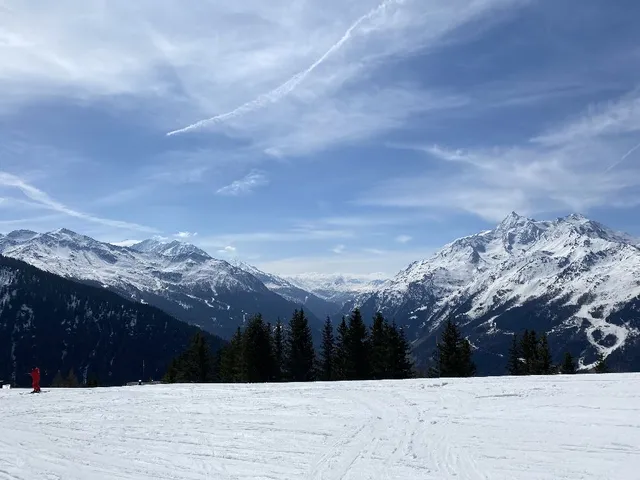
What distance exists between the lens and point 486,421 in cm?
1603

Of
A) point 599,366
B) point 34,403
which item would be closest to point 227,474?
point 34,403

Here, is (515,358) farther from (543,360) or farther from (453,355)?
(453,355)

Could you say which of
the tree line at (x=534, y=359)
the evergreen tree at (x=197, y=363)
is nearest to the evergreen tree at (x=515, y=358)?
the tree line at (x=534, y=359)

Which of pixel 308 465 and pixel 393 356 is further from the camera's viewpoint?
pixel 393 356

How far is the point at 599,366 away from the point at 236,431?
6249cm

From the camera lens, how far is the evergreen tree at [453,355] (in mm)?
50062

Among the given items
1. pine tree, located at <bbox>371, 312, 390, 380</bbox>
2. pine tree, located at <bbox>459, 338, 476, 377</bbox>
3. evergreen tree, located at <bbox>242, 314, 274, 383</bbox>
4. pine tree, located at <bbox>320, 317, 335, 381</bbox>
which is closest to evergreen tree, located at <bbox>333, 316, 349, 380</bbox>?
pine tree, located at <bbox>371, 312, 390, 380</bbox>

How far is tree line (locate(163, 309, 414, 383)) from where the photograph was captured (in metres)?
49.6

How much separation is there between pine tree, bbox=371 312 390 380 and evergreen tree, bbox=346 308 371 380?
2.43 ft

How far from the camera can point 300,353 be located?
53.9m

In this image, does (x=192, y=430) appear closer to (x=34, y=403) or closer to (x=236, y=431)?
(x=236, y=431)

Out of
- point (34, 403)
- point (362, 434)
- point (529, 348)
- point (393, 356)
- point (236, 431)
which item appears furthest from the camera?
point (529, 348)

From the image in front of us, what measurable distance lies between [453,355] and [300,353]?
16.2 m

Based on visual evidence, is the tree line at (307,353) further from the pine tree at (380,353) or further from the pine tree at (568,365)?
the pine tree at (568,365)
